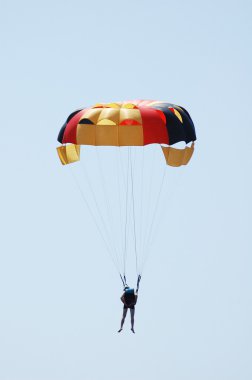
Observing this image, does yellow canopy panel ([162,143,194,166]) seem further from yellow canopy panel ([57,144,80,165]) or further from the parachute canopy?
yellow canopy panel ([57,144,80,165])

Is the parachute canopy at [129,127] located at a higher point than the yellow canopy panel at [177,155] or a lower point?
higher

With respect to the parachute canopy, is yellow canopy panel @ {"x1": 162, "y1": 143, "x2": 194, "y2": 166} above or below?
below

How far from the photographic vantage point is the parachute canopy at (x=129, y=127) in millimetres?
36875

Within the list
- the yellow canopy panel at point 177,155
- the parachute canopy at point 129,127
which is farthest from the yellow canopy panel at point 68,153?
the yellow canopy panel at point 177,155

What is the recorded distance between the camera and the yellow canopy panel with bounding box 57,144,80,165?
39.2 m

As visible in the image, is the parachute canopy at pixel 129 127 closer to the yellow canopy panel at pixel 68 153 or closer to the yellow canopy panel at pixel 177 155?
the yellow canopy panel at pixel 177 155

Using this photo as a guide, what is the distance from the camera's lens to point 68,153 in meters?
39.4

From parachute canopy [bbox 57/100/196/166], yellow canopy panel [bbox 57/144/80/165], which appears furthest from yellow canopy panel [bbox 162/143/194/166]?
yellow canopy panel [bbox 57/144/80/165]

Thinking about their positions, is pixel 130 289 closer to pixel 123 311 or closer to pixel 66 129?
pixel 123 311

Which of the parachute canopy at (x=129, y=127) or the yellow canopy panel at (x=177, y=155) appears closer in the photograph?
the parachute canopy at (x=129, y=127)

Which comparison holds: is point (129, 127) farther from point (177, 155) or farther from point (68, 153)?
point (68, 153)

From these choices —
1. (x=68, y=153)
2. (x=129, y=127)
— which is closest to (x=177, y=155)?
(x=129, y=127)

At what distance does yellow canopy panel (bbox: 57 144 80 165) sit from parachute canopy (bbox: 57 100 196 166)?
34.5 inches

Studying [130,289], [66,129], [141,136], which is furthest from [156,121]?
[130,289]
